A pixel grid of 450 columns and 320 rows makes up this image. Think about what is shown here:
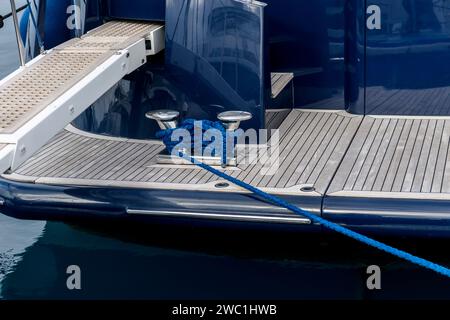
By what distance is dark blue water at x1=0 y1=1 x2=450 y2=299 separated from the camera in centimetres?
488

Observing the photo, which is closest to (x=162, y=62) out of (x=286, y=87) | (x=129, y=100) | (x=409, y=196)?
(x=129, y=100)

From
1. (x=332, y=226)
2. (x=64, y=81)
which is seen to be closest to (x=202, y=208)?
(x=332, y=226)

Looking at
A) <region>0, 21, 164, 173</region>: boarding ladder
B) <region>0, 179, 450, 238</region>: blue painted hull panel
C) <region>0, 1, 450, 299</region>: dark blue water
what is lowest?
<region>0, 1, 450, 299</region>: dark blue water

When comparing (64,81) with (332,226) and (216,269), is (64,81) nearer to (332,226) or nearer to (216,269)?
(216,269)

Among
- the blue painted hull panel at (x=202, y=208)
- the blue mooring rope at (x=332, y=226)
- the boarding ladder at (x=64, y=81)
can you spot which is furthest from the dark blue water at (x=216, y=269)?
the boarding ladder at (x=64, y=81)

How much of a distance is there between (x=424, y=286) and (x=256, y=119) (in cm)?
119

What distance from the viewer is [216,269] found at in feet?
16.9

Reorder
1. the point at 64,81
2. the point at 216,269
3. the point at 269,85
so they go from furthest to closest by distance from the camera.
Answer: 1. the point at 269,85
2. the point at 216,269
3. the point at 64,81

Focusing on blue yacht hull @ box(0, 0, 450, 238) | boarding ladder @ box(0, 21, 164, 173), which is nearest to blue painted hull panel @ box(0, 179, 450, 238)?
blue yacht hull @ box(0, 0, 450, 238)

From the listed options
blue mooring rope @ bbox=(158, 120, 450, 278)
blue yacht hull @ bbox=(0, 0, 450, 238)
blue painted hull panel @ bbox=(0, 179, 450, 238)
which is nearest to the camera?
blue mooring rope @ bbox=(158, 120, 450, 278)

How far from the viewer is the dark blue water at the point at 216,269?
4.88m

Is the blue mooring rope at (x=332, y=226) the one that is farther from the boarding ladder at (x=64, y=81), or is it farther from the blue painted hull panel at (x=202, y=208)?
the boarding ladder at (x=64, y=81)

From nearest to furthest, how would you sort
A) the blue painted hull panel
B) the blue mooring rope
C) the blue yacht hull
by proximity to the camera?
the blue mooring rope → the blue painted hull panel → the blue yacht hull

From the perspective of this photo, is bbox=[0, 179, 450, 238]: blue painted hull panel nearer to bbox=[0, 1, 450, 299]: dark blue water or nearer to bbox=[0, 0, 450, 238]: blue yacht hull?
bbox=[0, 0, 450, 238]: blue yacht hull
